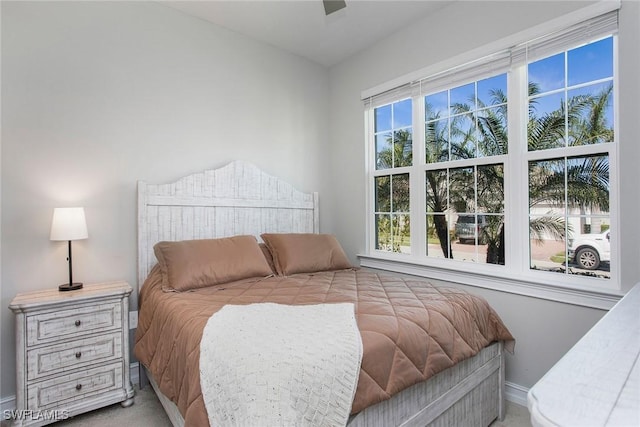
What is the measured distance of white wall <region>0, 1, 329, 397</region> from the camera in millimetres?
2064

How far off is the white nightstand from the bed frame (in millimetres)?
285

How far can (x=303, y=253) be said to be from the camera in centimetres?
278

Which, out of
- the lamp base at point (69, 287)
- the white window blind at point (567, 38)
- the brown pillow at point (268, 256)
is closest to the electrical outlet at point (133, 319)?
the lamp base at point (69, 287)

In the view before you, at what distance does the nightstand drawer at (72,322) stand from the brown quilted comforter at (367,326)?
17 centimetres

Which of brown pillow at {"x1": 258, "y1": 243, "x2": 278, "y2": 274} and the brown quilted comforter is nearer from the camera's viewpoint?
the brown quilted comforter

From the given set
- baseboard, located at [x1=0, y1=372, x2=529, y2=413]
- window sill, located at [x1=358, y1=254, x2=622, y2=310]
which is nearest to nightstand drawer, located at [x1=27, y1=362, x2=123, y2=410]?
baseboard, located at [x1=0, y1=372, x2=529, y2=413]

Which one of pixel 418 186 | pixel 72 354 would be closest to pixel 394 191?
pixel 418 186

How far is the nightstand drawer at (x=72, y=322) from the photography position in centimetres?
181

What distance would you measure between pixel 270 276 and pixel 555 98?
2.36 meters

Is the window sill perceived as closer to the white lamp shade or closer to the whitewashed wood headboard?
the whitewashed wood headboard

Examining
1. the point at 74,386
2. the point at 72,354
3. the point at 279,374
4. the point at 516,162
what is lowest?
the point at 74,386

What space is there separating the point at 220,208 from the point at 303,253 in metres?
0.84

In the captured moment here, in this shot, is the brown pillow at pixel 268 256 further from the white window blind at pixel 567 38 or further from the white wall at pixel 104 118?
the white window blind at pixel 567 38

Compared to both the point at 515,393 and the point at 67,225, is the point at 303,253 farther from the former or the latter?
the point at 515,393
